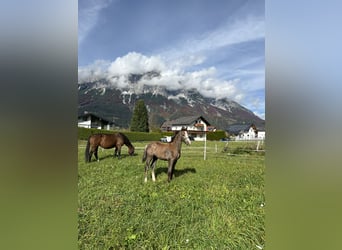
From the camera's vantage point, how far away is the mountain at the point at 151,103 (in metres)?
1.93

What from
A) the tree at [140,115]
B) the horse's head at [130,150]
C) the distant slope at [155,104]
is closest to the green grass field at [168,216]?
the distant slope at [155,104]

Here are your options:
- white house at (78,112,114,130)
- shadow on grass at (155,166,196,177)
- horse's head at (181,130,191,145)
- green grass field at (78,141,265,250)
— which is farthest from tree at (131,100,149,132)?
shadow on grass at (155,166,196,177)

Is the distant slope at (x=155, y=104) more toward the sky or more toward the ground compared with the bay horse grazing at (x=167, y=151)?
more toward the sky

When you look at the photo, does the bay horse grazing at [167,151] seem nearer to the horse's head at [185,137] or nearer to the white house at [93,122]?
the horse's head at [185,137]

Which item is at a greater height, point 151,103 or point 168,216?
point 151,103

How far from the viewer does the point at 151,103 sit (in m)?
2.66

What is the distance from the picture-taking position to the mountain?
6.35 feet

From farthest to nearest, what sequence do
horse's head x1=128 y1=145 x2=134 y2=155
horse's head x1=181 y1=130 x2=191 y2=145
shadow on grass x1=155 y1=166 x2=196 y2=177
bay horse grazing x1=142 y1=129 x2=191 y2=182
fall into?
horse's head x1=128 y1=145 x2=134 y2=155 → shadow on grass x1=155 y1=166 x2=196 y2=177 → bay horse grazing x1=142 y1=129 x2=191 y2=182 → horse's head x1=181 y1=130 x2=191 y2=145

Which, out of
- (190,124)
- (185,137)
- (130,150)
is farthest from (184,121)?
(130,150)

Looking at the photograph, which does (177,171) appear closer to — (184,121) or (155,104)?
(184,121)

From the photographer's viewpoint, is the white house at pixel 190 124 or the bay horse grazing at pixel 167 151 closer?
the white house at pixel 190 124

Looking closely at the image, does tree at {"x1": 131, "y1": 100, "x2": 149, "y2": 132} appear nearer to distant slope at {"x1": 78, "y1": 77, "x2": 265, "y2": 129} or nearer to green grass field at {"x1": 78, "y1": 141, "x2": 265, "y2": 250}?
distant slope at {"x1": 78, "y1": 77, "x2": 265, "y2": 129}

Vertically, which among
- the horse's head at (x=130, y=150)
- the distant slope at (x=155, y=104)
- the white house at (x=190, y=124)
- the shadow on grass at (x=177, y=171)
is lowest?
the shadow on grass at (x=177, y=171)
